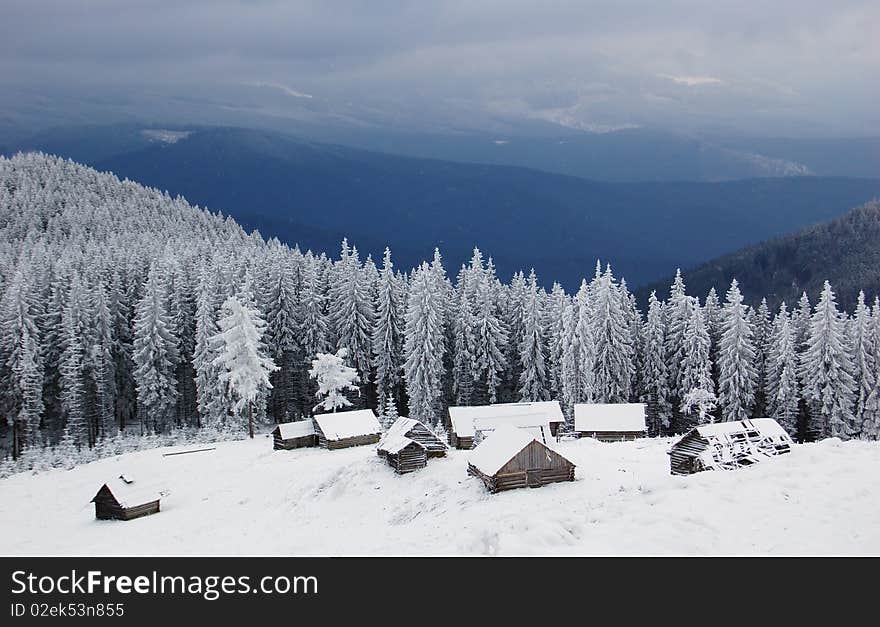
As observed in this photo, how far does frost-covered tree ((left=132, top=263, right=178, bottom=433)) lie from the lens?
6812 centimetres

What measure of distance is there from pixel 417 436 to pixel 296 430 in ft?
53.5

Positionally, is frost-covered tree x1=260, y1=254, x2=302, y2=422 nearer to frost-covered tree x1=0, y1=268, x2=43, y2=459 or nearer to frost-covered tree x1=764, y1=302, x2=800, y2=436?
frost-covered tree x1=0, y1=268, x2=43, y2=459

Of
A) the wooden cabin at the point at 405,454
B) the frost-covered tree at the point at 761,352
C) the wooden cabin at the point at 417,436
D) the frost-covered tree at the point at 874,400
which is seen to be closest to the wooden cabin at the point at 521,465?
the wooden cabin at the point at 405,454

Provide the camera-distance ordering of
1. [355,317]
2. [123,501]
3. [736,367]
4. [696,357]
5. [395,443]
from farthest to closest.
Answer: [355,317], [696,357], [736,367], [395,443], [123,501]

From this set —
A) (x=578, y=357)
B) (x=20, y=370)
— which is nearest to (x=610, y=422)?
(x=578, y=357)

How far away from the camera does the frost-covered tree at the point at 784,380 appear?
60.0 metres

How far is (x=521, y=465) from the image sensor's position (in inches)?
1400

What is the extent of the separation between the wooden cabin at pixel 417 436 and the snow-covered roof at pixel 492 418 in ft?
19.5

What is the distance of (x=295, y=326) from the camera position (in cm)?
7219

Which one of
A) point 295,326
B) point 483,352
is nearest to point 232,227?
point 295,326

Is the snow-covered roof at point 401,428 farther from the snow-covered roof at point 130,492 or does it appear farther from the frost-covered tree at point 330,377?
the frost-covered tree at point 330,377

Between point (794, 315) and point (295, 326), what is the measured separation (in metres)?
52.6

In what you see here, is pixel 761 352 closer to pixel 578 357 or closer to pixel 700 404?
pixel 700 404
